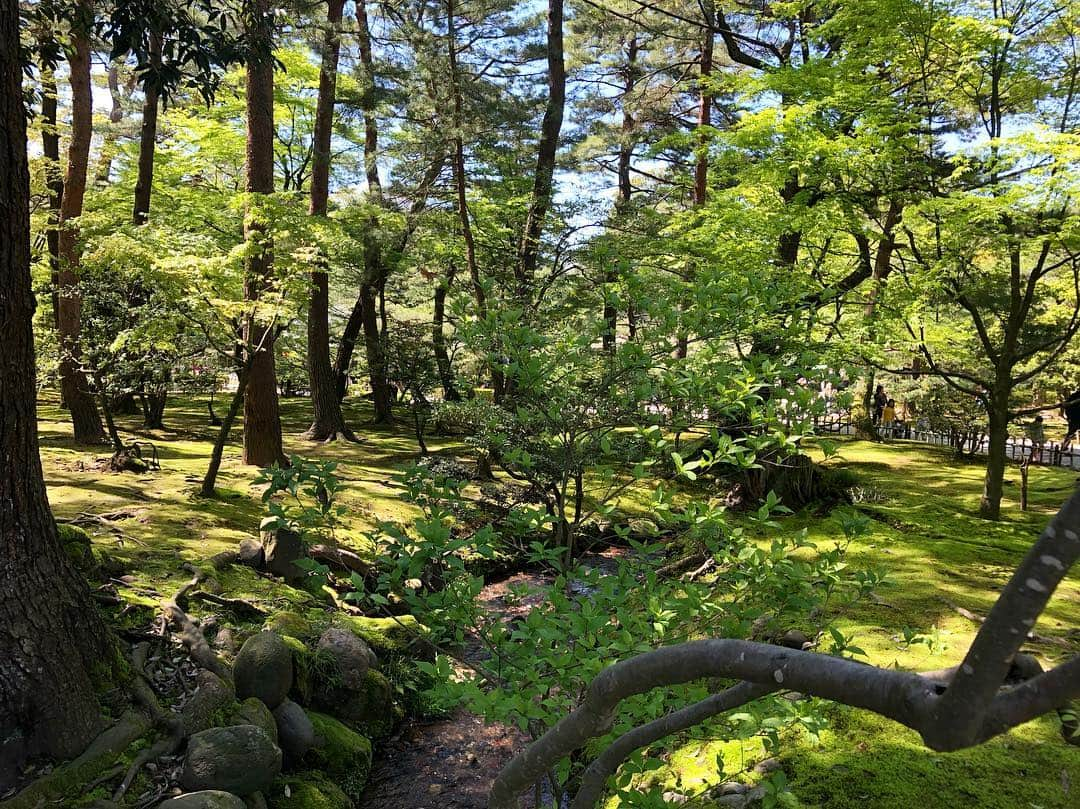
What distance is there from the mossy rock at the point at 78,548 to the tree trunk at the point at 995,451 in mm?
9101

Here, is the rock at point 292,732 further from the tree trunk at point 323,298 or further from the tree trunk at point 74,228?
the tree trunk at point 323,298

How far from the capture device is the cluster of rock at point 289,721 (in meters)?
3.49

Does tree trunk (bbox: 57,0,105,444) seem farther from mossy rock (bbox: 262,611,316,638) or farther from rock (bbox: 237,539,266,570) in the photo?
mossy rock (bbox: 262,611,316,638)

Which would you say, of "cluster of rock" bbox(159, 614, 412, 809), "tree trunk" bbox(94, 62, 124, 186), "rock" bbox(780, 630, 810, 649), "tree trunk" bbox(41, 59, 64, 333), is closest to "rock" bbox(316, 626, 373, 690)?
"cluster of rock" bbox(159, 614, 412, 809)

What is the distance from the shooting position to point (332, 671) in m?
4.96

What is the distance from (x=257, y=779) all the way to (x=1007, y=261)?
1014cm

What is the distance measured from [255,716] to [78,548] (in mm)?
1804

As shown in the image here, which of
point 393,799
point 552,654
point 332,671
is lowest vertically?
point 393,799

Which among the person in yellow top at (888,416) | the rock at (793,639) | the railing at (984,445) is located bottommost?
the rock at (793,639)

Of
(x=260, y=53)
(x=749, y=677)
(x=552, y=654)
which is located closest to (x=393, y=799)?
(x=552, y=654)

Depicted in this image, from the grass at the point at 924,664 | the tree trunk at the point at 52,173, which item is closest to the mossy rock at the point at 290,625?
the grass at the point at 924,664

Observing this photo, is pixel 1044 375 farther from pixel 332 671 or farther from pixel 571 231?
pixel 332 671

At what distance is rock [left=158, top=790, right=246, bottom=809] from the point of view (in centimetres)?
311

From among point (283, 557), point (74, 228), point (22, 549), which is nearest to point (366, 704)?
point (283, 557)
